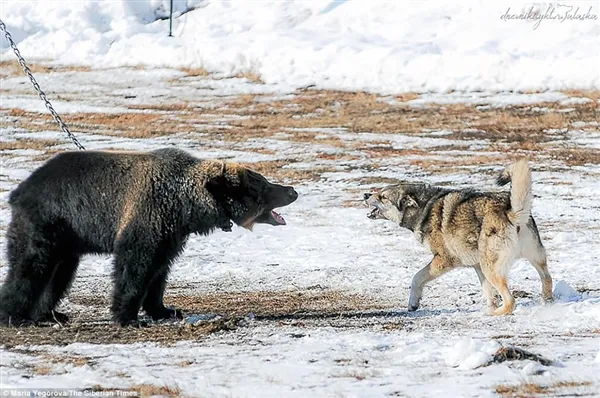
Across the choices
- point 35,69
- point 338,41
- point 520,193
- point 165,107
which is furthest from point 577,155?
point 35,69

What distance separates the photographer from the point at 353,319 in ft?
30.2

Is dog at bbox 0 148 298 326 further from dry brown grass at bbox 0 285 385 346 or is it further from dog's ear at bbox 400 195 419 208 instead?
dog's ear at bbox 400 195 419 208

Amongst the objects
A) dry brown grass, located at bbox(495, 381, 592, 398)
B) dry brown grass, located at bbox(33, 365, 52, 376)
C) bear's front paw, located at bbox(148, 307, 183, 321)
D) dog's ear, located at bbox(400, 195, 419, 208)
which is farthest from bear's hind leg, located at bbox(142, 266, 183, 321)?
dry brown grass, located at bbox(495, 381, 592, 398)

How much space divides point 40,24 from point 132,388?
3794 cm

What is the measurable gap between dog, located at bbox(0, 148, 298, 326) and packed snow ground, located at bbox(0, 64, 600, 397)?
943mm

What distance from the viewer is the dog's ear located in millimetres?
10843

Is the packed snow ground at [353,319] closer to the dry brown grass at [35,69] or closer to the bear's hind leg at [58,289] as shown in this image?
the bear's hind leg at [58,289]

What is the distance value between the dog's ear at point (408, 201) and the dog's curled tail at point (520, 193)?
1571 mm

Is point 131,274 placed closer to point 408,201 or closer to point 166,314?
point 166,314

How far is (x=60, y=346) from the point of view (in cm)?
775

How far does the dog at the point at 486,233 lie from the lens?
9375 mm

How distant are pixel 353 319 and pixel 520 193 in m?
1.93

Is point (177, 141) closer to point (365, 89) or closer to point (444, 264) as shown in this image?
point (365, 89)

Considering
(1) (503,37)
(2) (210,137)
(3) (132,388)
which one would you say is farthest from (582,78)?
(3) (132,388)
